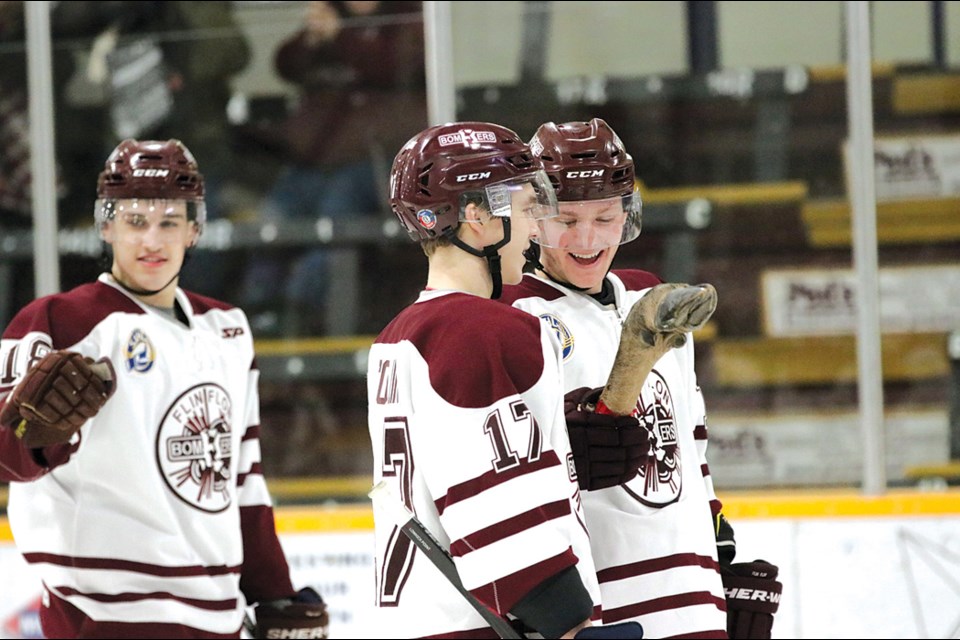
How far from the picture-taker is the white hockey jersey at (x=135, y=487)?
8.20 ft

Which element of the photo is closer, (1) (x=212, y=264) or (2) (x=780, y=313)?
(2) (x=780, y=313)

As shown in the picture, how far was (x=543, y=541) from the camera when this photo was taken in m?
1.57

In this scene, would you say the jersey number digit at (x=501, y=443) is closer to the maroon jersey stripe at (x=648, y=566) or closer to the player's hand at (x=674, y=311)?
the player's hand at (x=674, y=311)

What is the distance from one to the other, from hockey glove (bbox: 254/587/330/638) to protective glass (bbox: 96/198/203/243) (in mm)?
724

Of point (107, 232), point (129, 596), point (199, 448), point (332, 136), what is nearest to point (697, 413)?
point (199, 448)

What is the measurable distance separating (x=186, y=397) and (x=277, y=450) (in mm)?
1586

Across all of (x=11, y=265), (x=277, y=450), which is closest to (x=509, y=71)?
(x=277, y=450)

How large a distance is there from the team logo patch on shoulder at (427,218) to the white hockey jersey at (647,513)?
0.32 metres

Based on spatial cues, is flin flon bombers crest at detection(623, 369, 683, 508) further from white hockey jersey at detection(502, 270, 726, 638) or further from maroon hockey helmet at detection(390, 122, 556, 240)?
maroon hockey helmet at detection(390, 122, 556, 240)

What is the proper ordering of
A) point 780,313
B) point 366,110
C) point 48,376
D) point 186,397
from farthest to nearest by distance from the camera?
point 366,110 → point 780,313 → point 186,397 → point 48,376

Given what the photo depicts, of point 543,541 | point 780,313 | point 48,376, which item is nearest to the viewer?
point 543,541

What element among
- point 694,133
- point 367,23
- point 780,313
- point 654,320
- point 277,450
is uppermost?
point 367,23

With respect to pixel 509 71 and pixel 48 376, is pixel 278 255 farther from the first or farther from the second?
pixel 48 376

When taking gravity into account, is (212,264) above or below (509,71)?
below
